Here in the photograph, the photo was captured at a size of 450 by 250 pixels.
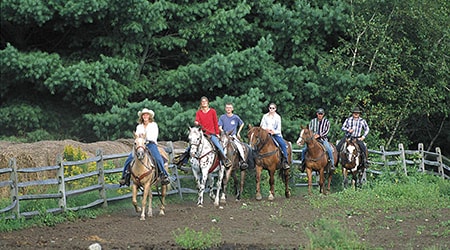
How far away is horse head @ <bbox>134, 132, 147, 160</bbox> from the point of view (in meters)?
18.0

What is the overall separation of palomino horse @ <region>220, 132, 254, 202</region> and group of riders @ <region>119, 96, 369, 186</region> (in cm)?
7

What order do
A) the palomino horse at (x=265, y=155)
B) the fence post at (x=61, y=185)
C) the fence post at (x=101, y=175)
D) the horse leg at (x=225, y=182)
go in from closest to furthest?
the fence post at (x=61, y=185) → the fence post at (x=101, y=175) → the horse leg at (x=225, y=182) → the palomino horse at (x=265, y=155)

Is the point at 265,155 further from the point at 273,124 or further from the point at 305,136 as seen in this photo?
the point at 305,136

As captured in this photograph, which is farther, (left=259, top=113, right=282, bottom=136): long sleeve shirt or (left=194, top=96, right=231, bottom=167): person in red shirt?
(left=259, top=113, right=282, bottom=136): long sleeve shirt

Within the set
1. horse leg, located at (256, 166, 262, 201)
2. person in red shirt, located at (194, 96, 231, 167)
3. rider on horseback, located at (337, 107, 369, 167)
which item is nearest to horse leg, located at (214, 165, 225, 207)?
person in red shirt, located at (194, 96, 231, 167)

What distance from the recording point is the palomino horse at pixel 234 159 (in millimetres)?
22156

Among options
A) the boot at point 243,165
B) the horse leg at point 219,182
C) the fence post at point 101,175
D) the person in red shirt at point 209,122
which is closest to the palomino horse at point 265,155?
the boot at point 243,165

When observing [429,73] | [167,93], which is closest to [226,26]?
[167,93]

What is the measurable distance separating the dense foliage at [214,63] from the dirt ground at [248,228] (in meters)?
6.74

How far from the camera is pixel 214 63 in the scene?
28203 millimetres

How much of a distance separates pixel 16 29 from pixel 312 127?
35.7ft

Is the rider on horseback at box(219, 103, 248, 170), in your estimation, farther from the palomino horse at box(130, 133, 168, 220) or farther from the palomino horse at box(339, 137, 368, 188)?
the palomino horse at box(339, 137, 368, 188)

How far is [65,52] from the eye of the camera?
3062cm

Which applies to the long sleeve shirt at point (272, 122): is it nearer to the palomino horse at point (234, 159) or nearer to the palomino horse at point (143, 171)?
the palomino horse at point (234, 159)
